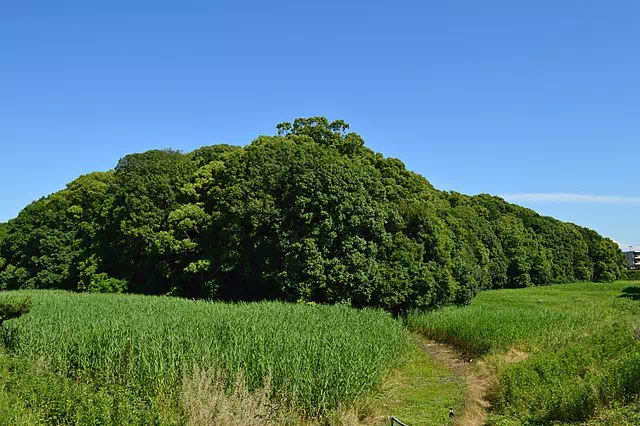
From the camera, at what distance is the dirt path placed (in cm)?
1095

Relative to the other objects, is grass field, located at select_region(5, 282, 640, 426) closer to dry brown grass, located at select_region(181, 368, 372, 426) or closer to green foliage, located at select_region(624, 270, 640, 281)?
dry brown grass, located at select_region(181, 368, 372, 426)

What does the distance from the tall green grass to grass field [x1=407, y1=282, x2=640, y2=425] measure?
10.2 feet

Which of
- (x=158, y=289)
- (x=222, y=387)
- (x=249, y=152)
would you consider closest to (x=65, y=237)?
(x=158, y=289)

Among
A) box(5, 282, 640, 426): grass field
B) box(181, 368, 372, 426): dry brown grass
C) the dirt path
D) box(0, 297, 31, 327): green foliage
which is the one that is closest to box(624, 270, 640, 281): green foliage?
the dirt path

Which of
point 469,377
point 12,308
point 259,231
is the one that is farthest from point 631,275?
point 12,308

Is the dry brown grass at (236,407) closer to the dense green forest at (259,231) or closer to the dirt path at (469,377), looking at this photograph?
the dirt path at (469,377)

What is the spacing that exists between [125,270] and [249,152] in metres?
15.7

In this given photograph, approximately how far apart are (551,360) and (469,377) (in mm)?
3065

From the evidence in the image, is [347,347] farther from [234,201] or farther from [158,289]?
[158,289]

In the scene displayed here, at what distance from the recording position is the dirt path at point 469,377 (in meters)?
11.0

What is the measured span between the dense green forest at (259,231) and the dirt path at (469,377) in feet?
19.0

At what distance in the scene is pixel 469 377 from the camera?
49.3 ft

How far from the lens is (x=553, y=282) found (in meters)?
62.3

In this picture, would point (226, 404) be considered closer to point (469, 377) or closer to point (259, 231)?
point (469, 377)
